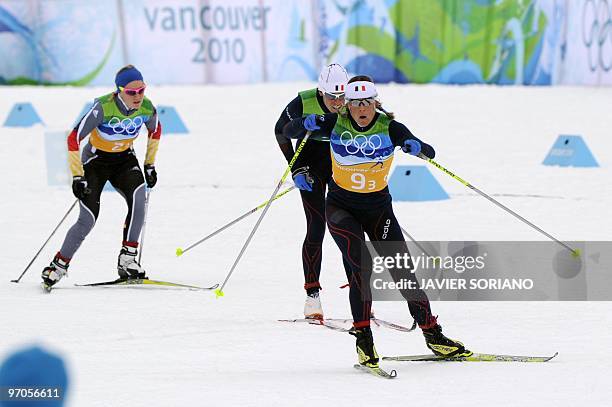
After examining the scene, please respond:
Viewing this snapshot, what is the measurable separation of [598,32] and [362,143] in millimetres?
15746

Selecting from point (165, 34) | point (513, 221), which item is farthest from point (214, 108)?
point (513, 221)

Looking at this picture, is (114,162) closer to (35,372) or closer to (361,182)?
(361,182)

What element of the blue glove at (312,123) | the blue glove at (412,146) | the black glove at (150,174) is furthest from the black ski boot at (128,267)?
the blue glove at (412,146)

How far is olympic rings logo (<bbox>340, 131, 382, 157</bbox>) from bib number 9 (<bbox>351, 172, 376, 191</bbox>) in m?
0.11

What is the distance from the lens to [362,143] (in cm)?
532

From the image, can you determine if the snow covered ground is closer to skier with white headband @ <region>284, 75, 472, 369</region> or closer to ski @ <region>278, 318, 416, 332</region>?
ski @ <region>278, 318, 416, 332</region>

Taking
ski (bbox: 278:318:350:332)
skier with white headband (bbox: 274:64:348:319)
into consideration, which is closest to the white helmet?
skier with white headband (bbox: 274:64:348:319)

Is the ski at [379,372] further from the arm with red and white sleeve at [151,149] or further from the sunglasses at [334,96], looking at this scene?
the arm with red and white sleeve at [151,149]

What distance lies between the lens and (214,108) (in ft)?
61.0

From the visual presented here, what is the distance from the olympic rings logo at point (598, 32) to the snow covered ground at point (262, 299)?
4.30 metres

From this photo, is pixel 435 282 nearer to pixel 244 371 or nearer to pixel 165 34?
pixel 244 371

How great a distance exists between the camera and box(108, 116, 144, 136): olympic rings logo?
7336 millimetres

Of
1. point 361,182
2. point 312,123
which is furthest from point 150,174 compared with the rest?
point 361,182

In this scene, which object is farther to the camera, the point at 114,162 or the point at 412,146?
the point at 114,162
